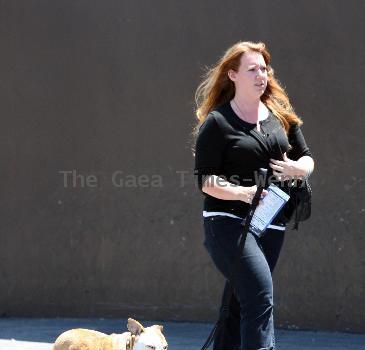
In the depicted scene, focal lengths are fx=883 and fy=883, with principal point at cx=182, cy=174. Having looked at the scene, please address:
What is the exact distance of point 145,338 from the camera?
174 inches

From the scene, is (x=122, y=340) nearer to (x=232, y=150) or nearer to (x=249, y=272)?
(x=249, y=272)

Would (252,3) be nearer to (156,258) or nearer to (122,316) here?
(156,258)

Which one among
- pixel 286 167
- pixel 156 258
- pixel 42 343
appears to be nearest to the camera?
pixel 286 167

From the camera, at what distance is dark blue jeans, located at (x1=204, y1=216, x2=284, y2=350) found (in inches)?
166

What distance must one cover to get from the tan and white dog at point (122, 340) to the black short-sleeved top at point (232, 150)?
0.69 meters

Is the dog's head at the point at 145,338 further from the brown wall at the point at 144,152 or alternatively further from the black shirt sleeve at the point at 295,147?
the brown wall at the point at 144,152

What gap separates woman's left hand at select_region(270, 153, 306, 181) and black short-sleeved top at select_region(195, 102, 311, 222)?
0.14 feet

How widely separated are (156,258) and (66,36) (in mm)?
1847

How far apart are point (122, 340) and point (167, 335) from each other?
1.97 metres

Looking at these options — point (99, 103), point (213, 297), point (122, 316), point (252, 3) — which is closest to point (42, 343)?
point (122, 316)

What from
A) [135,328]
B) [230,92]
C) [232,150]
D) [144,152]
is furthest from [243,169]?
[144,152]

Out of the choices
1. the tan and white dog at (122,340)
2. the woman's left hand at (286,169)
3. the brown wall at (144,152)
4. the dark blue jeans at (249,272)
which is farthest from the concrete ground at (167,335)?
the woman's left hand at (286,169)

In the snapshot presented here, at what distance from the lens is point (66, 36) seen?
681 cm

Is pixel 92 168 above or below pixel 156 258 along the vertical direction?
above
